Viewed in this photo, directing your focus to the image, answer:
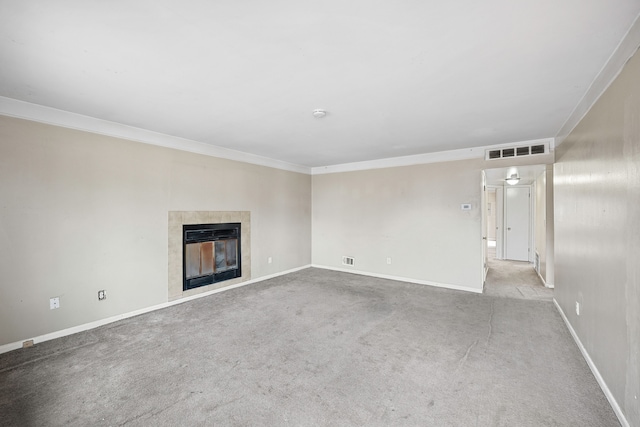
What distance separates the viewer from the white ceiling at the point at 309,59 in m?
1.53

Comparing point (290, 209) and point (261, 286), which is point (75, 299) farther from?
point (290, 209)

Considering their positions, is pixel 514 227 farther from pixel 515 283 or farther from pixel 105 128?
pixel 105 128

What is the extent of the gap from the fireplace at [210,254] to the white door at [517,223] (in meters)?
7.51

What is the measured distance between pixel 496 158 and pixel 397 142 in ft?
5.72

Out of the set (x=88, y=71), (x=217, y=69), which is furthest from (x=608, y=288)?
(x=88, y=71)

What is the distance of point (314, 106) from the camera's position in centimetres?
290

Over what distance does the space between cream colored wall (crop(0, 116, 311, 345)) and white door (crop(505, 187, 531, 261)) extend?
7.92m

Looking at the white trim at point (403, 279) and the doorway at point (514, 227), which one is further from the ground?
the doorway at point (514, 227)

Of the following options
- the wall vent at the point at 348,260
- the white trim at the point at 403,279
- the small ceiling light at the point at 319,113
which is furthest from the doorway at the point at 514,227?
the small ceiling light at the point at 319,113

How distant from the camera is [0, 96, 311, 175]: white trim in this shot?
277 cm

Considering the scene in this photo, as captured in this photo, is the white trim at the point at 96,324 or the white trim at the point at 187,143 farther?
the white trim at the point at 187,143

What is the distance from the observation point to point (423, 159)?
5230mm

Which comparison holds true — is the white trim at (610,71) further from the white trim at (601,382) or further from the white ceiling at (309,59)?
the white trim at (601,382)

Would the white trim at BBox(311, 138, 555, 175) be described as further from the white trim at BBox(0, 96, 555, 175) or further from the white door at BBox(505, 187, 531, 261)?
the white door at BBox(505, 187, 531, 261)
